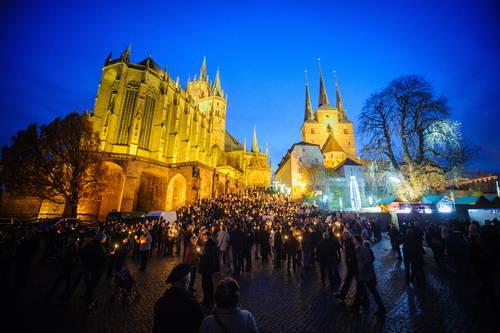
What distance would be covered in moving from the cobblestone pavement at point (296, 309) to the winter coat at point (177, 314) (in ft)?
8.71

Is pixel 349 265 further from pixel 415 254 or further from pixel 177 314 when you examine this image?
pixel 177 314

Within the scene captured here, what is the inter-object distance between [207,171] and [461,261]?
2370 centimetres

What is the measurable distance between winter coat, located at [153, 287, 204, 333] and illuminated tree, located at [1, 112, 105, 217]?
1928 cm

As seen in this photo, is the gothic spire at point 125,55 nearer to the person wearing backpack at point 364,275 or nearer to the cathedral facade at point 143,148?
the cathedral facade at point 143,148

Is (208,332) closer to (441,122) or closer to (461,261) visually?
(461,261)

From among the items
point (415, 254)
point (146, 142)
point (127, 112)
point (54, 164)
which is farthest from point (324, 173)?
point (54, 164)

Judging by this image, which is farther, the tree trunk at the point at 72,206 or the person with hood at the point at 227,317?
the tree trunk at the point at 72,206

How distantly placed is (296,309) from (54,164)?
21608 millimetres

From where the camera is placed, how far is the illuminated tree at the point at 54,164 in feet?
51.7

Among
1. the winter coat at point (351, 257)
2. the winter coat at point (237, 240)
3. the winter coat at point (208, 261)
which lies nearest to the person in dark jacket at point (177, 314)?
the winter coat at point (208, 261)

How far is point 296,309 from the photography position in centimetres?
426

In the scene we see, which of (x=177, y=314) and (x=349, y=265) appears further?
(x=349, y=265)

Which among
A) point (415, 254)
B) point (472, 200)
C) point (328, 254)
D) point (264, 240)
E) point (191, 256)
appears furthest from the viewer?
point (472, 200)

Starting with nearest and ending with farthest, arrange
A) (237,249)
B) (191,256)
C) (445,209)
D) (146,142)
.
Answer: (191,256)
(237,249)
(445,209)
(146,142)
